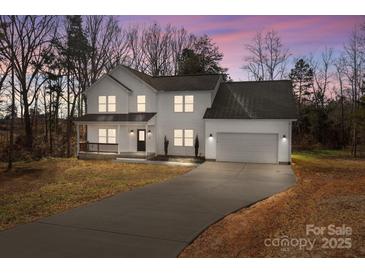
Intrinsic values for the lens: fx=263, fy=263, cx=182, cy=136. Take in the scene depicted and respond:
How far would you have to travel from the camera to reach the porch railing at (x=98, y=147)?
20312mm

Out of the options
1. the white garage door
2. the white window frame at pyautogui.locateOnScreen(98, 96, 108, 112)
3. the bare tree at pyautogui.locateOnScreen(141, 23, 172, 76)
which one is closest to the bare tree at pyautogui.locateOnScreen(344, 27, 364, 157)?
the white garage door

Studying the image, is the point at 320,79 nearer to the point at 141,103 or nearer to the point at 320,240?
the point at 141,103

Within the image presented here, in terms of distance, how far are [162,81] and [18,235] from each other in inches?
679

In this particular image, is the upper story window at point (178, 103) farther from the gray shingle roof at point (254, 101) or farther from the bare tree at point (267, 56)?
the bare tree at point (267, 56)

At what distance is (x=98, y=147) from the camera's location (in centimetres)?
2031

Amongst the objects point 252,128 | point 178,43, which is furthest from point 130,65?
point 252,128

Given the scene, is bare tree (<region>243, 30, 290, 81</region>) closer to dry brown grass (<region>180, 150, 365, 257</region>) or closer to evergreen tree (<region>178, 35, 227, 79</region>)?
evergreen tree (<region>178, 35, 227, 79</region>)

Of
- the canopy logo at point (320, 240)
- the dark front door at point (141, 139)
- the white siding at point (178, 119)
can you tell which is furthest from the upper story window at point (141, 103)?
the canopy logo at point (320, 240)

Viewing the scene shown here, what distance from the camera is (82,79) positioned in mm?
28297

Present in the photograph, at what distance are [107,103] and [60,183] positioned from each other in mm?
10010

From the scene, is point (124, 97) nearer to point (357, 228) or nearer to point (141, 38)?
point (141, 38)

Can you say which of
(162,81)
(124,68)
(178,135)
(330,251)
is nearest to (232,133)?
(178,135)

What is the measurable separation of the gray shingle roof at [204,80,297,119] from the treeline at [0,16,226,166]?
1077 centimetres

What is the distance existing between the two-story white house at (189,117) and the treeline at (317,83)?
531 inches
